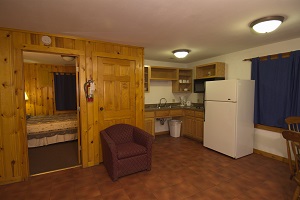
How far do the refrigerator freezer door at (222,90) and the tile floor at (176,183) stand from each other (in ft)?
4.21

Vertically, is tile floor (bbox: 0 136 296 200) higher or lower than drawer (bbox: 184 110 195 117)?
lower

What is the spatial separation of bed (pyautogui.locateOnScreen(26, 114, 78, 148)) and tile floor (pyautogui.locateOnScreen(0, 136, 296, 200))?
157cm

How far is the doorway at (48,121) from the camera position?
10.4 feet

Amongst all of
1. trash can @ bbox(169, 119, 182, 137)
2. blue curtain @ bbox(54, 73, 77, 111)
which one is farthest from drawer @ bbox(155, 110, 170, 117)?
blue curtain @ bbox(54, 73, 77, 111)

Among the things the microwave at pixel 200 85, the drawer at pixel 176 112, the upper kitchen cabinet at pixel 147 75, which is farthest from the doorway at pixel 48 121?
the microwave at pixel 200 85

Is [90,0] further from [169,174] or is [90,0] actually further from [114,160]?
[169,174]

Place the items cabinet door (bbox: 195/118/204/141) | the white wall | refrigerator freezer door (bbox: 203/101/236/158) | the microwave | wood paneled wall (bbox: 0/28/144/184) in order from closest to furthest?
1. wood paneled wall (bbox: 0/28/144/184)
2. the white wall
3. refrigerator freezer door (bbox: 203/101/236/158)
4. cabinet door (bbox: 195/118/204/141)
5. the microwave

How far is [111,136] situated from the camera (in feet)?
9.50

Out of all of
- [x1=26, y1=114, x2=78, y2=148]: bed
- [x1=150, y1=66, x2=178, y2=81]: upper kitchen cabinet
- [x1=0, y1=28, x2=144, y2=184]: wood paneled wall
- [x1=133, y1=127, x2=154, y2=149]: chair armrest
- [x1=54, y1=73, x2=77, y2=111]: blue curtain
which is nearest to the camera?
[x1=0, y1=28, x2=144, y2=184]: wood paneled wall

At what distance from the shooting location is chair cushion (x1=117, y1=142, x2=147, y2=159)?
8.28ft

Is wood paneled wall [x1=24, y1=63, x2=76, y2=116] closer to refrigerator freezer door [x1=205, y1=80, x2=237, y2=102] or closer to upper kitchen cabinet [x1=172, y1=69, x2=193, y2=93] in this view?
upper kitchen cabinet [x1=172, y1=69, x2=193, y2=93]

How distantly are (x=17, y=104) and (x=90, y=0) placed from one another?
2039mm

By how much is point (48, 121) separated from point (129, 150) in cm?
277

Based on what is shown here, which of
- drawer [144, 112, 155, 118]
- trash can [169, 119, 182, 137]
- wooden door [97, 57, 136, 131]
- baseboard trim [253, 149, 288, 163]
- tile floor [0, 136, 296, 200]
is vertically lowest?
tile floor [0, 136, 296, 200]
